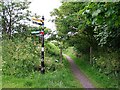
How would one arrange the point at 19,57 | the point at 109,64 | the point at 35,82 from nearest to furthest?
1. the point at 35,82
2. the point at 19,57
3. the point at 109,64

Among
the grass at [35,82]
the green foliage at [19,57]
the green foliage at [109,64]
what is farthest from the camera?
the green foliage at [109,64]

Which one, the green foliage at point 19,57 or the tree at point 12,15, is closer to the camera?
the green foliage at point 19,57

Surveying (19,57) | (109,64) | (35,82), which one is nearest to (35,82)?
(35,82)

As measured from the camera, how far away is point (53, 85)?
8812mm

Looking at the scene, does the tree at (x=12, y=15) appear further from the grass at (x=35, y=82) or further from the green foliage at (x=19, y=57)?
the grass at (x=35, y=82)

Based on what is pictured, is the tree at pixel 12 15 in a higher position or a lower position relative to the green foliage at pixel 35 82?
higher

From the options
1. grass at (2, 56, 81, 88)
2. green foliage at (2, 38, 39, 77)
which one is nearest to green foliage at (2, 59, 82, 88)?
grass at (2, 56, 81, 88)

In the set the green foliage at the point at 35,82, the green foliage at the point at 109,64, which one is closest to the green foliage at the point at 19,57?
the green foliage at the point at 35,82

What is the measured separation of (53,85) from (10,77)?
2168 mm

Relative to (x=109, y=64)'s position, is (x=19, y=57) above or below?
above

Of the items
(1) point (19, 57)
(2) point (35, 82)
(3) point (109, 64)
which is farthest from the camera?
(3) point (109, 64)

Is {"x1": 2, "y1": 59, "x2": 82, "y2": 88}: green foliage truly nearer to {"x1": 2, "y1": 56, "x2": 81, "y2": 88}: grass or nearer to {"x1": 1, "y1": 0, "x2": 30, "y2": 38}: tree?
{"x1": 2, "y1": 56, "x2": 81, "y2": 88}: grass

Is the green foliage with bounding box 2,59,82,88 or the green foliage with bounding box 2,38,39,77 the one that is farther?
the green foliage with bounding box 2,38,39,77

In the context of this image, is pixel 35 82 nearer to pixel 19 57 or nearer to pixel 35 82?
pixel 35 82
